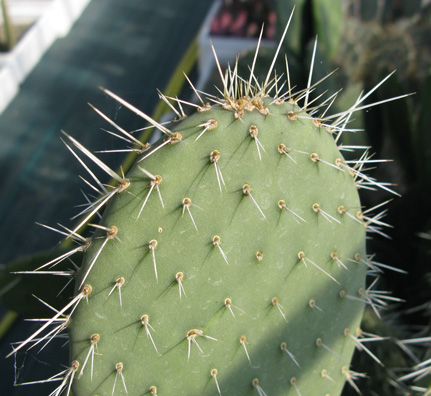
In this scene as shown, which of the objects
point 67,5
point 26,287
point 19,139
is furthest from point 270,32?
point 26,287

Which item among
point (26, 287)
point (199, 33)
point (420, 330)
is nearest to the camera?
point (26, 287)

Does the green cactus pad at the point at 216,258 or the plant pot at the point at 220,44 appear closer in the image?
the green cactus pad at the point at 216,258

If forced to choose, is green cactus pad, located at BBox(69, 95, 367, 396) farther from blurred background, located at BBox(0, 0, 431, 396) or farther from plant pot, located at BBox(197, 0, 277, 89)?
plant pot, located at BBox(197, 0, 277, 89)

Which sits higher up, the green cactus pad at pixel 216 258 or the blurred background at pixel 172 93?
the green cactus pad at pixel 216 258

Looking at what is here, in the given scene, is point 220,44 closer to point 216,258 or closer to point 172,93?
point 172,93

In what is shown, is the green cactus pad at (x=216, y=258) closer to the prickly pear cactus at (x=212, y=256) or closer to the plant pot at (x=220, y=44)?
the prickly pear cactus at (x=212, y=256)

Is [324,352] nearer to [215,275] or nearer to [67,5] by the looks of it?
[215,275]

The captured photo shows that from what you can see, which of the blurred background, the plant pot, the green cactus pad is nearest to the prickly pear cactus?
the green cactus pad

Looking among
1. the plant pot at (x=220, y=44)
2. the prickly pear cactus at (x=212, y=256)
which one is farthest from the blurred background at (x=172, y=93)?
the prickly pear cactus at (x=212, y=256)

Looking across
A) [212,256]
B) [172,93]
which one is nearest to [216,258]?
[212,256]
